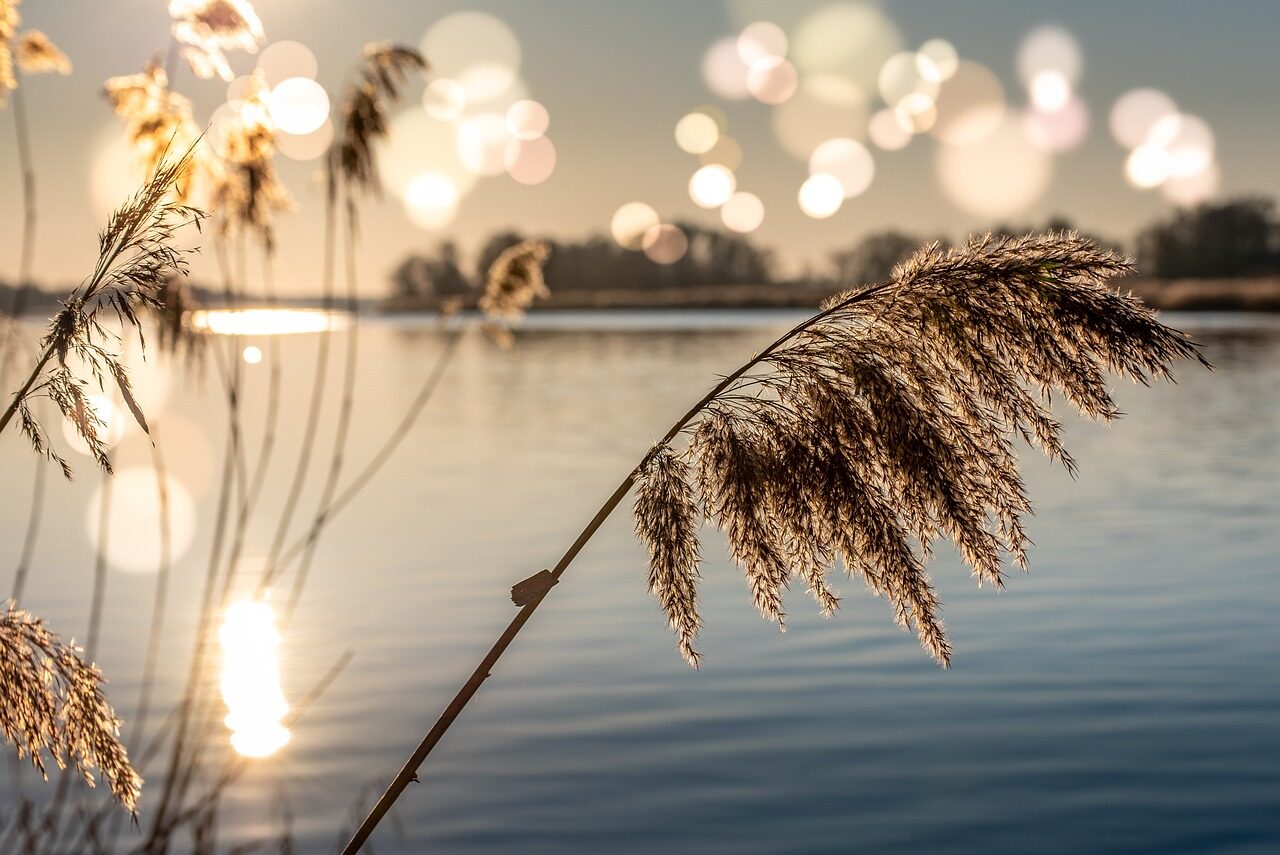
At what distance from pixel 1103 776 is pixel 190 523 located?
→ 18.6 metres

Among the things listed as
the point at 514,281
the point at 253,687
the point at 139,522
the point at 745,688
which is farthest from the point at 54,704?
the point at 139,522

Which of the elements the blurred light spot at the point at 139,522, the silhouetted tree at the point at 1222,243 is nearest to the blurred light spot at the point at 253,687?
the blurred light spot at the point at 139,522

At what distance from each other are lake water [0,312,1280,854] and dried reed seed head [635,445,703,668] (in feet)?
9.42

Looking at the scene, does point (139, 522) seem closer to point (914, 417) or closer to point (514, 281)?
point (514, 281)

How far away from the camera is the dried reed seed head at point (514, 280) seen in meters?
9.23

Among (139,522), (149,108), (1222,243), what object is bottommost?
(149,108)

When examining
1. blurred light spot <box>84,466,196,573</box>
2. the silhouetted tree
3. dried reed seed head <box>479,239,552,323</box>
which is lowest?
dried reed seed head <box>479,239,552,323</box>

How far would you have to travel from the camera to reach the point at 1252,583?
16.6 m

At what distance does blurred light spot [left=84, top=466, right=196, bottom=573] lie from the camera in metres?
20.4

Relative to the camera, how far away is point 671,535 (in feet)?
8.83

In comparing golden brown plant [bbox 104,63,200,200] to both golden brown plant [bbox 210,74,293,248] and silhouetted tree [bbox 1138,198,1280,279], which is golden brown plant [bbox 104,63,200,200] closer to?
golden brown plant [bbox 210,74,293,248]

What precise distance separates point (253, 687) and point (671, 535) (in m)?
11.3

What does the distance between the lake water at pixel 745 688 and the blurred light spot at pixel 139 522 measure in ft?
0.61

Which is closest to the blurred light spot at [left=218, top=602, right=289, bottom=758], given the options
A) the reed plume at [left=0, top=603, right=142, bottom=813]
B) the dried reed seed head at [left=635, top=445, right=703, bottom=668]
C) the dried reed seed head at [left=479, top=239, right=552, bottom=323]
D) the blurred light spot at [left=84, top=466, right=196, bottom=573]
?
the dried reed seed head at [left=479, top=239, right=552, bottom=323]
